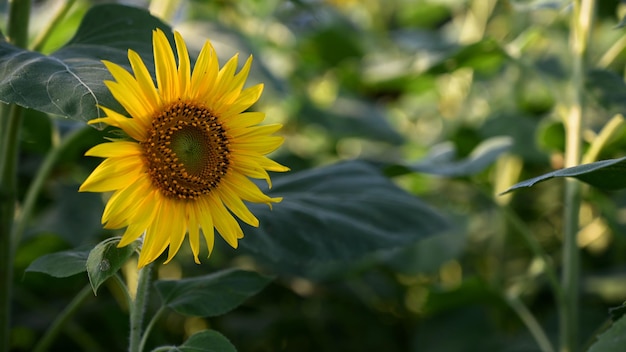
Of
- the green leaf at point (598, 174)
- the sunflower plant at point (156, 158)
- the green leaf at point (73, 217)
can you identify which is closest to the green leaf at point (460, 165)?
the sunflower plant at point (156, 158)

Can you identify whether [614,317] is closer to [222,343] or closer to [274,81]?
[222,343]

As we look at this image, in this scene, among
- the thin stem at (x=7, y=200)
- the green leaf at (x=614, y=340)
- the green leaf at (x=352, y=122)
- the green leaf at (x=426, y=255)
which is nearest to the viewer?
the green leaf at (x=614, y=340)

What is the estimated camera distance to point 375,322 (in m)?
1.38

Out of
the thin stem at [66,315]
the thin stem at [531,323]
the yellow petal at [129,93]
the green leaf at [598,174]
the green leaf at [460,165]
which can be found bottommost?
the thin stem at [66,315]

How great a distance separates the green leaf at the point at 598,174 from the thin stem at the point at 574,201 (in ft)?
0.94

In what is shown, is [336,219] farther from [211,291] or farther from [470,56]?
[470,56]

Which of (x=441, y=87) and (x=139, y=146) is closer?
(x=139, y=146)

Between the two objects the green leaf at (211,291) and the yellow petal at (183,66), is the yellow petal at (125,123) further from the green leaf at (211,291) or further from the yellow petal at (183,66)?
the green leaf at (211,291)

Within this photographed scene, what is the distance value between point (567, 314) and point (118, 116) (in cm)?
63

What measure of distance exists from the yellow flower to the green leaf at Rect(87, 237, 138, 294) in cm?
1

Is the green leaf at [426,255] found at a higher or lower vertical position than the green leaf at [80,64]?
higher

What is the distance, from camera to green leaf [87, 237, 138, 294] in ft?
1.86

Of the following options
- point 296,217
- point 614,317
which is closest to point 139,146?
point 296,217

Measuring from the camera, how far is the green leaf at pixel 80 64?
0.59 m
